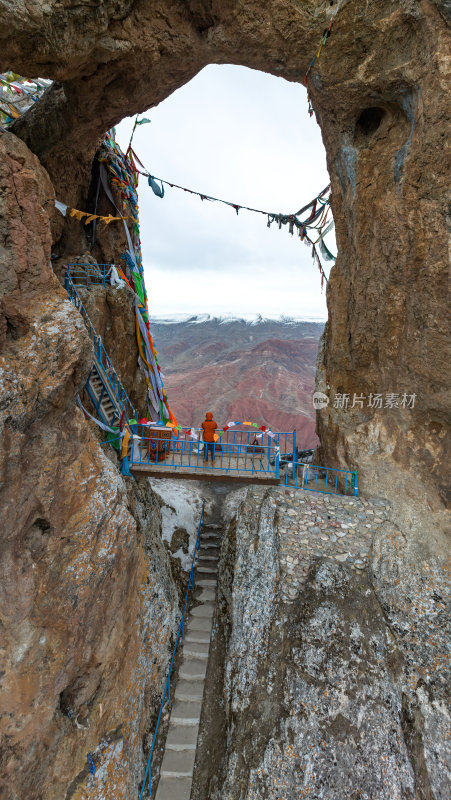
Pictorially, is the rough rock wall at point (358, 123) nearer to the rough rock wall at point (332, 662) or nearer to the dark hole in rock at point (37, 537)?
the rough rock wall at point (332, 662)

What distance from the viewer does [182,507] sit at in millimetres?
11531

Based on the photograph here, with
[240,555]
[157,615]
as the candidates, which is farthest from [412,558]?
[157,615]

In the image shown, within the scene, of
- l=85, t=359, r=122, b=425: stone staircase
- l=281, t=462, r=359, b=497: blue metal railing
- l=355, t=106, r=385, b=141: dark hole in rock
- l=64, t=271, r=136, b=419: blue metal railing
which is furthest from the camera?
l=64, t=271, r=136, b=419: blue metal railing

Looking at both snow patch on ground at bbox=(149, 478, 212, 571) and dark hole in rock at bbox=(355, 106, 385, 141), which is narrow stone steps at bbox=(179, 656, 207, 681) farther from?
dark hole in rock at bbox=(355, 106, 385, 141)

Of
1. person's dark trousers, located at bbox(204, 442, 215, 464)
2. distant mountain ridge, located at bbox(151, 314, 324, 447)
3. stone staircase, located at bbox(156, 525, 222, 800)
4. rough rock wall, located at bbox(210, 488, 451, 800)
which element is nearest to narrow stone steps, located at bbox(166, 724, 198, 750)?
stone staircase, located at bbox(156, 525, 222, 800)

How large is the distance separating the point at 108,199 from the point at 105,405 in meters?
6.67

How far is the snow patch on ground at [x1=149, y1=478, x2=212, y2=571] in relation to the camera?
10359 mm

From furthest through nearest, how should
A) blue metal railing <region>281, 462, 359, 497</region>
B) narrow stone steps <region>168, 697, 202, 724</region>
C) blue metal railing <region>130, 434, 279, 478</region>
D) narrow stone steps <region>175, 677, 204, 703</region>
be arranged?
blue metal railing <region>130, 434, 279, 478</region>, blue metal railing <region>281, 462, 359, 497</region>, narrow stone steps <region>175, 677, 204, 703</region>, narrow stone steps <region>168, 697, 202, 724</region>

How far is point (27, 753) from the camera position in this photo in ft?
14.5

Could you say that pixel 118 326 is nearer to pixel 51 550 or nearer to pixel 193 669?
pixel 51 550

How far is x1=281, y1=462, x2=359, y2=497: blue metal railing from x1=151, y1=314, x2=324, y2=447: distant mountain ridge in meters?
21.2

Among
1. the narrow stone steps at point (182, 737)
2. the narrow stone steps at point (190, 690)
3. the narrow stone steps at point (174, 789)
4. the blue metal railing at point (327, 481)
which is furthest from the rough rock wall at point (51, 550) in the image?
the blue metal railing at point (327, 481)

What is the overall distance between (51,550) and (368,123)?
9.91 meters

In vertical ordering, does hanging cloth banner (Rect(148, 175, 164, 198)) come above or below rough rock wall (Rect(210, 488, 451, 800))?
above
